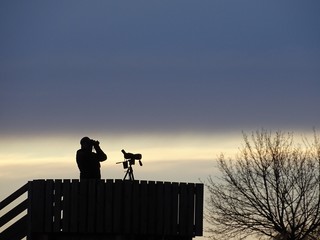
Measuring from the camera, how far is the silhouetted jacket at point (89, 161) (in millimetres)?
38094

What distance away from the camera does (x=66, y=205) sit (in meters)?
37.8

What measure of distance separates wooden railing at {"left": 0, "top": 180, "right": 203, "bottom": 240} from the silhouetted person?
0.64 meters

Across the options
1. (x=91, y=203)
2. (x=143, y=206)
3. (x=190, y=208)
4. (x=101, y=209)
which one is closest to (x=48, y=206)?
(x=91, y=203)

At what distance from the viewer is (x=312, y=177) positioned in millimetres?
68625

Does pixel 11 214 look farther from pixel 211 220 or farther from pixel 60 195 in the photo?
pixel 211 220

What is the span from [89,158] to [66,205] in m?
1.41

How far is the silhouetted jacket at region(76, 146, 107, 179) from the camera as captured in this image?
3809 centimetres

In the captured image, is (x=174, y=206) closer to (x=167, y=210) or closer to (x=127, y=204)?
(x=167, y=210)

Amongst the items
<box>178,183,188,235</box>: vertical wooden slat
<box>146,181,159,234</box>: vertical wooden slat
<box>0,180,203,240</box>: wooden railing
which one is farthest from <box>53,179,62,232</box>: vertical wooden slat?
<box>178,183,188,235</box>: vertical wooden slat

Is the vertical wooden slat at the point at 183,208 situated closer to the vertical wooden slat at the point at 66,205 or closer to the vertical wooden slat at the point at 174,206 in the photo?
the vertical wooden slat at the point at 174,206

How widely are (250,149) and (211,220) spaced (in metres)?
4.42

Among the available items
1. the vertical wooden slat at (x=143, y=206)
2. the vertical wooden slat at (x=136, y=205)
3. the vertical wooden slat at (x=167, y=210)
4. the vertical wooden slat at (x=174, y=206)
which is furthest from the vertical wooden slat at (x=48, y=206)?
the vertical wooden slat at (x=174, y=206)

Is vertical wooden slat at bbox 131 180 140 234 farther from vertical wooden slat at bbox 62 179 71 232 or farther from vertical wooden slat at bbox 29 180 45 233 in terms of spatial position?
vertical wooden slat at bbox 29 180 45 233

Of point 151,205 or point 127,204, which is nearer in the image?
point 127,204
